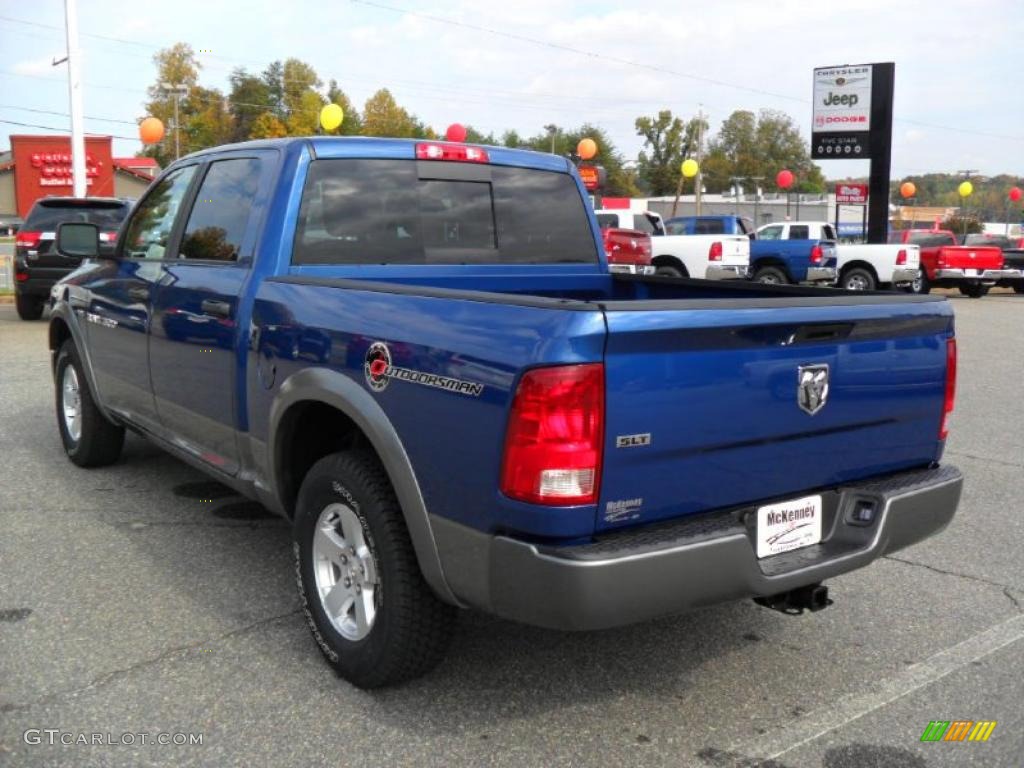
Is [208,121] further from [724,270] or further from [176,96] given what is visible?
[724,270]

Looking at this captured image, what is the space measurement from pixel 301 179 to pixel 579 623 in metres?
2.19

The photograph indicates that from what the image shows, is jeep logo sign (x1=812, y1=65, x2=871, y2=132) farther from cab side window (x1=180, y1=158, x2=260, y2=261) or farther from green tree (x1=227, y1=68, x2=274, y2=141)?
green tree (x1=227, y1=68, x2=274, y2=141)

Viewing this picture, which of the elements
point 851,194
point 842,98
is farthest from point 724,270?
point 851,194

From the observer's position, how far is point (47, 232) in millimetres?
13797

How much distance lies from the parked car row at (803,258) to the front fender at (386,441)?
18826mm

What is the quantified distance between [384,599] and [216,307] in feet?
5.11

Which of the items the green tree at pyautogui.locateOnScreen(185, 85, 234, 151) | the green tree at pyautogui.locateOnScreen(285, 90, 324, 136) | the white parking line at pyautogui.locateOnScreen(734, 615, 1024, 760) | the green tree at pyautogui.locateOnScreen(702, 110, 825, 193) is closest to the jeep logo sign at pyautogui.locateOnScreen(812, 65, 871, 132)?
the white parking line at pyautogui.locateOnScreen(734, 615, 1024, 760)

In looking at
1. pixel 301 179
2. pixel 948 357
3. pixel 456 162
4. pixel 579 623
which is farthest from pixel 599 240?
pixel 579 623

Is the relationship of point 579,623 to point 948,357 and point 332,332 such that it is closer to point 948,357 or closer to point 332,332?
point 332,332

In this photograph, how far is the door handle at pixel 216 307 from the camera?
13.0ft

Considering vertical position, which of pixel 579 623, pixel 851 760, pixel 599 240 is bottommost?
pixel 851 760

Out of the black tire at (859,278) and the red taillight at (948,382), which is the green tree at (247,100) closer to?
the black tire at (859,278)

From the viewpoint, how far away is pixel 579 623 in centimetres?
265

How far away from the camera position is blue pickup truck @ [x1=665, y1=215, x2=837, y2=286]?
24000mm
